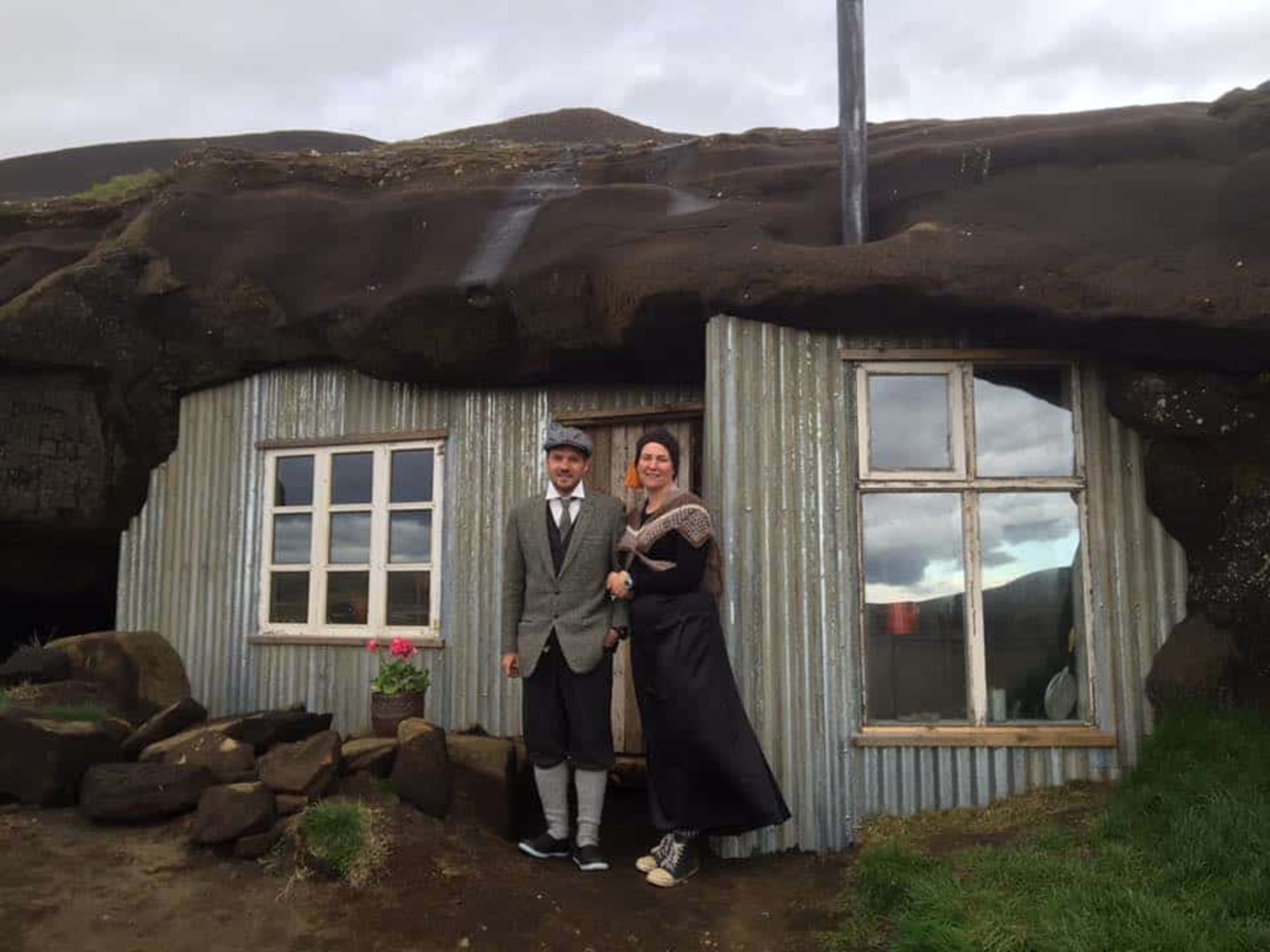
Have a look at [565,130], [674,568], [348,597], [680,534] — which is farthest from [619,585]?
[565,130]

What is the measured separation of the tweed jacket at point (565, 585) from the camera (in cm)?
495

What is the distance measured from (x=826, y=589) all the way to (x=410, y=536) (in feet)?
9.88

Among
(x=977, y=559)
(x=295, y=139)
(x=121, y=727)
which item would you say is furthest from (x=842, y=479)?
(x=295, y=139)

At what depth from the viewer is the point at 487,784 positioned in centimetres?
544

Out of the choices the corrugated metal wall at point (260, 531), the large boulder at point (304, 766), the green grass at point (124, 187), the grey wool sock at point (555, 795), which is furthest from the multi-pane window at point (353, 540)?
the green grass at point (124, 187)

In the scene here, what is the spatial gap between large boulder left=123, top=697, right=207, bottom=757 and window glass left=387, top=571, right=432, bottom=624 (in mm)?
1362

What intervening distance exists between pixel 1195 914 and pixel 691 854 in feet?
7.10

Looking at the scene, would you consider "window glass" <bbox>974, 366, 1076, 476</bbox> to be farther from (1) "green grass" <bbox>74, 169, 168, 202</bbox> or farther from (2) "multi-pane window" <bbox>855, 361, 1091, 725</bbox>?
(1) "green grass" <bbox>74, 169, 168, 202</bbox>

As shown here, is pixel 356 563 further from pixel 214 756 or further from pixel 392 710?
pixel 214 756

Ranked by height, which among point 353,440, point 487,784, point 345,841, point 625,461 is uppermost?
point 353,440

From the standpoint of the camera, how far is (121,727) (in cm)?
581

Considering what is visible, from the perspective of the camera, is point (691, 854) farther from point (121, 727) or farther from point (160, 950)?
point (121, 727)

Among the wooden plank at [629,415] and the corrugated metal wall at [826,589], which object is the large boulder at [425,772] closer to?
the corrugated metal wall at [826,589]

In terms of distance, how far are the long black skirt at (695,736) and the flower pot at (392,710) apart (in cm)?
179
